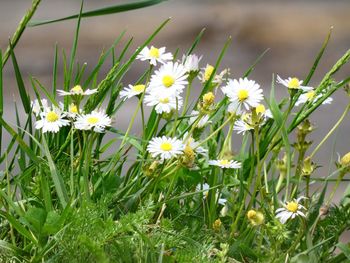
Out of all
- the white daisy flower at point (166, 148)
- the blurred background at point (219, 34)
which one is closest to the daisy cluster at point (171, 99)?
the white daisy flower at point (166, 148)

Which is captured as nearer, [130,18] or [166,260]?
[166,260]

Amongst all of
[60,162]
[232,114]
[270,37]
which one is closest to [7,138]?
[270,37]

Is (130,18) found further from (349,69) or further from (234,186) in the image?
(234,186)

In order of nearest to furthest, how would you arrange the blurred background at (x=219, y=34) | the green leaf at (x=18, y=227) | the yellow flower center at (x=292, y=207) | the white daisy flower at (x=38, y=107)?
the green leaf at (x=18, y=227) < the yellow flower center at (x=292, y=207) < the white daisy flower at (x=38, y=107) < the blurred background at (x=219, y=34)

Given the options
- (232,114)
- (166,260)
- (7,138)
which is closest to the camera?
(166,260)

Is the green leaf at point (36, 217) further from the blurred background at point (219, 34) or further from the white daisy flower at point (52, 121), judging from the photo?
the blurred background at point (219, 34)

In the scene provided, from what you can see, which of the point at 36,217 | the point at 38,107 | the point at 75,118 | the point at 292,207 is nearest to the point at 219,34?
the point at 38,107

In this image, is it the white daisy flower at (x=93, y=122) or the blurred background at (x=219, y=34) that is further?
the blurred background at (x=219, y=34)

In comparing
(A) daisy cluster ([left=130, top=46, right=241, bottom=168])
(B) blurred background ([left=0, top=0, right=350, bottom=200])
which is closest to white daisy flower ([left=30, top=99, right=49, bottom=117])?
(A) daisy cluster ([left=130, top=46, right=241, bottom=168])

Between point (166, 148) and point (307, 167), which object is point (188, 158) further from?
point (307, 167)
